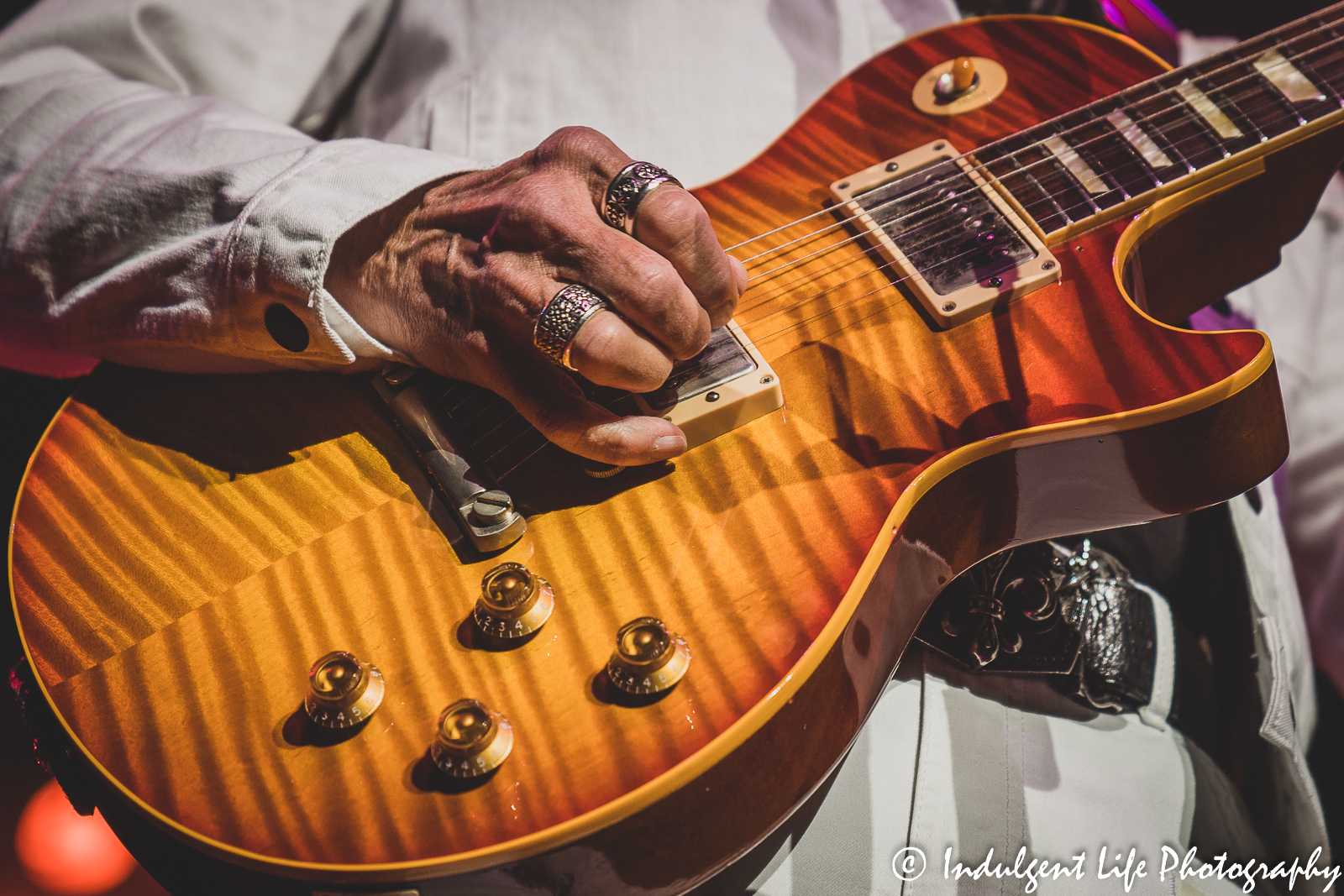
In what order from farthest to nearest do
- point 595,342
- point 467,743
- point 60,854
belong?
point 60,854 < point 595,342 < point 467,743

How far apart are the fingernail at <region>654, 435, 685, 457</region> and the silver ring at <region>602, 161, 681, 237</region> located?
16cm

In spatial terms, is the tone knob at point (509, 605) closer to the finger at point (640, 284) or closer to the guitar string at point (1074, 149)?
the finger at point (640, 284)

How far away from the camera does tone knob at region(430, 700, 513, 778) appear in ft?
1.69

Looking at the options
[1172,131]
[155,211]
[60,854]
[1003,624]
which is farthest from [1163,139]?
[60,854]

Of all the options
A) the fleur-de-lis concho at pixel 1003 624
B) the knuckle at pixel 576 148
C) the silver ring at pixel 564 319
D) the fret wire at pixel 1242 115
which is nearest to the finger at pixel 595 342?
the silver ring at pixel 564 319

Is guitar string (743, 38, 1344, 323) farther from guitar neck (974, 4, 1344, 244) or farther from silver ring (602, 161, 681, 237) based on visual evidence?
silver ring (602, 161, 681, 237)

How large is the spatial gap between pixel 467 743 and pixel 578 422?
0.80ft

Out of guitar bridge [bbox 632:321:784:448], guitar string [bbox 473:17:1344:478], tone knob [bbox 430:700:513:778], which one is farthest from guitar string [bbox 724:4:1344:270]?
tone knob [bbox 430:700:513:778]

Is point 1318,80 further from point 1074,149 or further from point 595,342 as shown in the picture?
point 595,342

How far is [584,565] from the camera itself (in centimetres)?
62

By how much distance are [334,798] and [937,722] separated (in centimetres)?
50

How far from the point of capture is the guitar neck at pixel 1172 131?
783 mm

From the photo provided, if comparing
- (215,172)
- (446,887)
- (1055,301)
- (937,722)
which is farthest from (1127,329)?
(215,172)

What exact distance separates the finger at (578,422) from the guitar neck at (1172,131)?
1.34 ft
